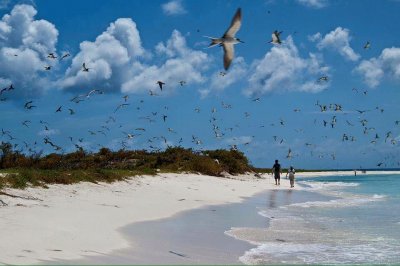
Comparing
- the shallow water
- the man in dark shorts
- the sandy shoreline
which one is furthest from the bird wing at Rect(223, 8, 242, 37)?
the man in dark shorts

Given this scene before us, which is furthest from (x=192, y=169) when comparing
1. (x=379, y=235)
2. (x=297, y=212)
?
(x=379, y=235)

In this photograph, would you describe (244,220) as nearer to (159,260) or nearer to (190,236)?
(190,236)

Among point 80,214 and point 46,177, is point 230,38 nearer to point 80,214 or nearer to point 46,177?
point 80,214

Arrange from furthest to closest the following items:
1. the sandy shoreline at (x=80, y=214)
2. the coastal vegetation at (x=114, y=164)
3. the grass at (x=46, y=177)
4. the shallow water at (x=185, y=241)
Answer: the coastal vegetation at (x=114, y=164) → the grass at (x=46, y=177) → the shallow water at (x=185, y=241) → the sandy shoreline at (x=80, y=214)

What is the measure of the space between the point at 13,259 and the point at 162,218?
Answer: 6869 millimetres

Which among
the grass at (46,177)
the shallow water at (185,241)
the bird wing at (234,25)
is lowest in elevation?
the shallow water at (185,241)

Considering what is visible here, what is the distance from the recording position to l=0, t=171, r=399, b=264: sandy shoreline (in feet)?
26.5

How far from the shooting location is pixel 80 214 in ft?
→ 39.8

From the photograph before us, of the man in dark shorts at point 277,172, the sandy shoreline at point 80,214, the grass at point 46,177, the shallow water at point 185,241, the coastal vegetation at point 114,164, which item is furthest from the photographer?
the man in dark shorts at point 277,172

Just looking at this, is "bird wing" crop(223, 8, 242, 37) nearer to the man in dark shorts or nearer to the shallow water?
the shallow water

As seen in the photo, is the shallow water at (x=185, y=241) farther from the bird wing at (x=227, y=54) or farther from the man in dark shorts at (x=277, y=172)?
the man in dark shorts at (x=277, y=172)

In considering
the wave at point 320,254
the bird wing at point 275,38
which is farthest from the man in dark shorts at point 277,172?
the wave at point 320,254

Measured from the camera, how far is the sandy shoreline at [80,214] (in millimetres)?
8062

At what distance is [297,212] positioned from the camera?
17.4 m
